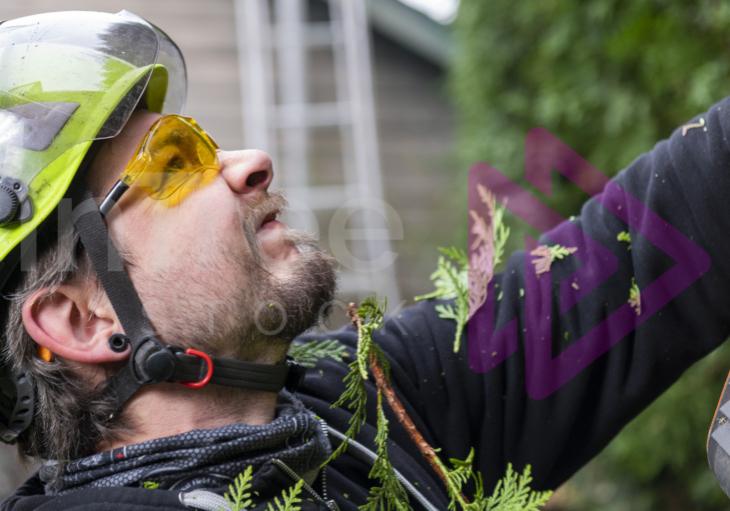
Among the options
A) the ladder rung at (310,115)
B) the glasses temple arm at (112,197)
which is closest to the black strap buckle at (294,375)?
the glasses temple arm at (112,197)

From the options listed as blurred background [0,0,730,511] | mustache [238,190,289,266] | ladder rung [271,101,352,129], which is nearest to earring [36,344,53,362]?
mustache [238,190,289,266]

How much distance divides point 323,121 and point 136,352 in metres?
4.38

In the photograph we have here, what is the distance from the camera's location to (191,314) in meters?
1.46

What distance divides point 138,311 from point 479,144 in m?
2.73

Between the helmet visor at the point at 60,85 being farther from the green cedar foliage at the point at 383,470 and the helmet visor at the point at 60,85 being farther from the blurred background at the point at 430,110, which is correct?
the blurred background at the point at 430,110

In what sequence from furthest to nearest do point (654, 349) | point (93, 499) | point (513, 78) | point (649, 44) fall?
point (513, 78)
point (649, 44)
point (654, 349)
point (93, 499)

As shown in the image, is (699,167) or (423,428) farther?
(423,428)

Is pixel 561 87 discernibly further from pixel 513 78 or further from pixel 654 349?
pixel 654 349

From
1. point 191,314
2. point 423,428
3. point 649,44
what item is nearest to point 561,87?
point 649,44

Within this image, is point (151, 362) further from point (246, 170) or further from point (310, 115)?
point (310, 115)

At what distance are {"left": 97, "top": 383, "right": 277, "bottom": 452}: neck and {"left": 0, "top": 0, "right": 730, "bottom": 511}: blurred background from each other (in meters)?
2.01

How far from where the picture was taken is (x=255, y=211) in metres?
1.57

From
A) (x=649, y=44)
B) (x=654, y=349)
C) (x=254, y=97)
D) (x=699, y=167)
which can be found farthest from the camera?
(x=254, y=97)

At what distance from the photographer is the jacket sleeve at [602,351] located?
1421 mm
